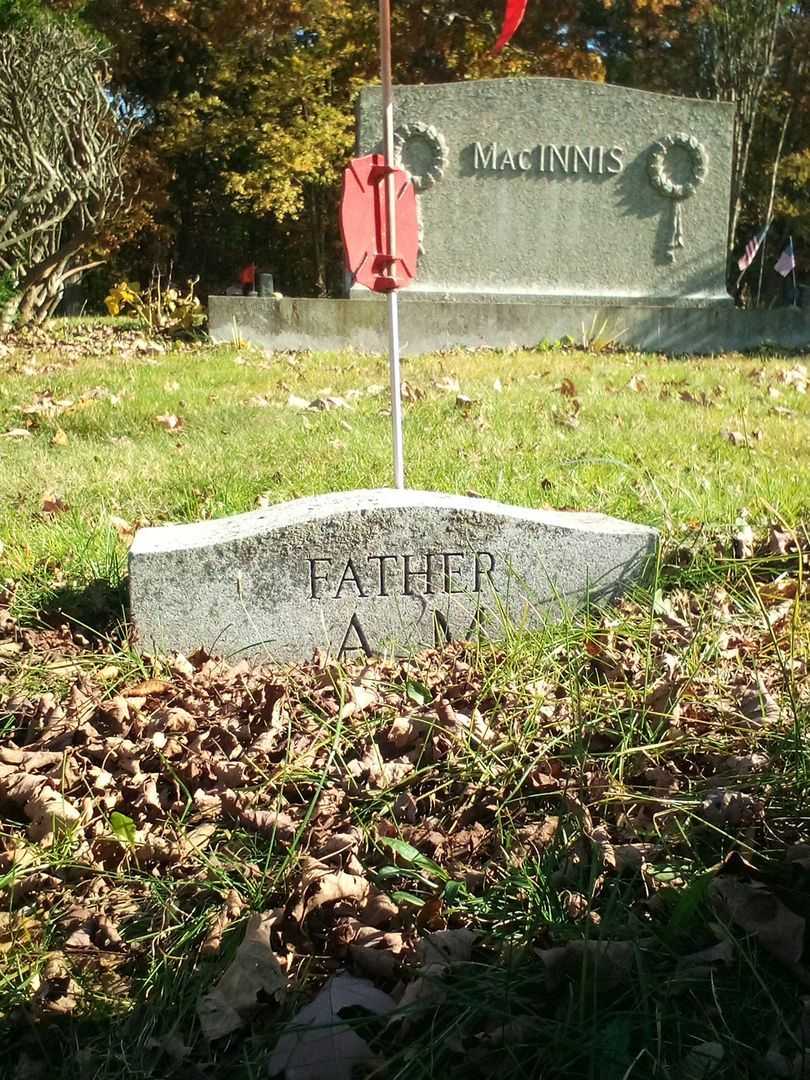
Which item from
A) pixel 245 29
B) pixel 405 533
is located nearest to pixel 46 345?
pixel 405 533

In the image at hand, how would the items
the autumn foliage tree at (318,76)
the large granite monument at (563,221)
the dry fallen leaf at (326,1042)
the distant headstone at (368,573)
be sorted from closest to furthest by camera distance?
the dry fallen leaf at (326,1042), the distant headstone at (368,573), the large granite monument at (563,221), the autumn foliage tree at (318,76)

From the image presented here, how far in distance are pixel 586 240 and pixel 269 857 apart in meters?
10.5

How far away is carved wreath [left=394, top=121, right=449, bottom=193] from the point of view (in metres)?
10.9

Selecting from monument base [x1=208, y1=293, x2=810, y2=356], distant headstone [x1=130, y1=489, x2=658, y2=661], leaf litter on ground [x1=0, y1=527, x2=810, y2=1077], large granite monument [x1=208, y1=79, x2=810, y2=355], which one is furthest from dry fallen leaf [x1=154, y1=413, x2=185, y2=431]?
large granite monument [x1=208, y1=79, x2=810, y2=355]

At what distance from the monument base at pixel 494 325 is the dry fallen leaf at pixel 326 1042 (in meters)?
8.64

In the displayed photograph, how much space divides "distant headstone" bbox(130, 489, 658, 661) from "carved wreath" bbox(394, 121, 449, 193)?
8512mm

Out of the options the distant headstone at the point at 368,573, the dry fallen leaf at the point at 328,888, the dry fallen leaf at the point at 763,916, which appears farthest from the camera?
the distant headstone at the point at 368,573

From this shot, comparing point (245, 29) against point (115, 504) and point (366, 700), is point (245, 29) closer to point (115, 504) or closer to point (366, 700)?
point (115, 504)

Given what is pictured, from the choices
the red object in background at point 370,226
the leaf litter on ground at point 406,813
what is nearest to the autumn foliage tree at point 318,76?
the red object in background at point 370,226

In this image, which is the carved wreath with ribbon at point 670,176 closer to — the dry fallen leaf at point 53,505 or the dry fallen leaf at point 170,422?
the dry fallen leaf at point 170,422

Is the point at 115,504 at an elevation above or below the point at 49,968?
above

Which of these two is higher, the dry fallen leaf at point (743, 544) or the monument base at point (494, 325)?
the monument base at point (494, 325)

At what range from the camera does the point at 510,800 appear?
2.40 m

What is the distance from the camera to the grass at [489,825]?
6.08ft
